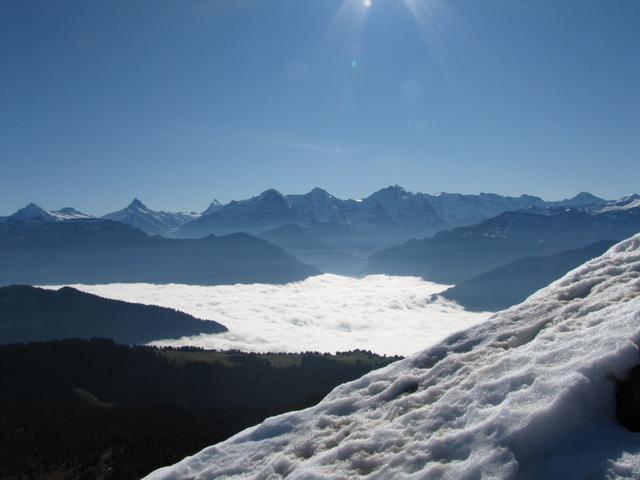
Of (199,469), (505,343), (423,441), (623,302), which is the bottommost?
(199,469)

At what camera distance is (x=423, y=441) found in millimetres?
11945

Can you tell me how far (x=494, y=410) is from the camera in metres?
11.2

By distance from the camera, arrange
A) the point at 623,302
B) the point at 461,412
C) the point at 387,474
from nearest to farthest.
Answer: the point at 387,474 → the point at 461,412 → the point at 623,302

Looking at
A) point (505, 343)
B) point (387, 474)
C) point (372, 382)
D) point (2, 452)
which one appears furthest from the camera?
point (2, 452)

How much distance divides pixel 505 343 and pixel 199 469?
1078 centimetres

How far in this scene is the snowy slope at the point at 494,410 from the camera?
955cm

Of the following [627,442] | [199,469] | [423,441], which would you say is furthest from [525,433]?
[199,469]

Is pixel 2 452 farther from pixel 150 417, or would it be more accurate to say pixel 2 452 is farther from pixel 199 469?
pixel 199 469

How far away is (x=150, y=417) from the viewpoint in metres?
153

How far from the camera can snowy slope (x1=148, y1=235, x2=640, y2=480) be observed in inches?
376

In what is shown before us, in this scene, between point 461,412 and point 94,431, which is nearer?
point 461,412

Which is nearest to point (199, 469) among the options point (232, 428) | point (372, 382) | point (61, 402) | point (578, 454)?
point (372, 382)

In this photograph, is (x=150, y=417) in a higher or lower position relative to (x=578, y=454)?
lower

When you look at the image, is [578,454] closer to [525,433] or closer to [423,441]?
[525,433]
